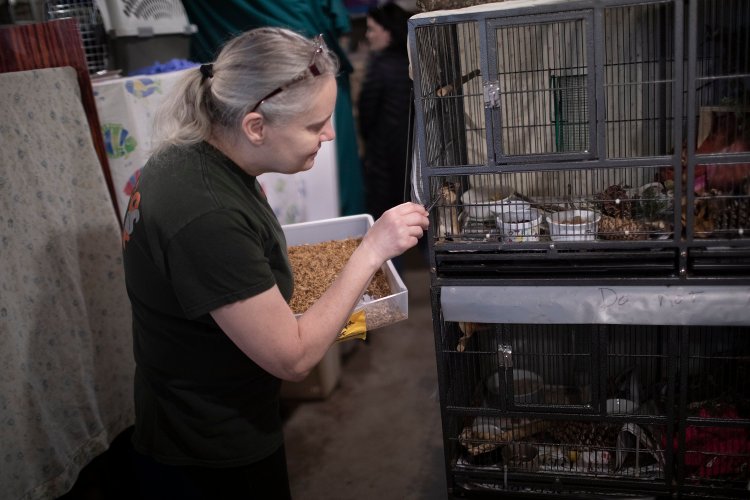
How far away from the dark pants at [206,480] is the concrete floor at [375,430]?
110 centimetres

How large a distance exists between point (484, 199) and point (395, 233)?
0.66m

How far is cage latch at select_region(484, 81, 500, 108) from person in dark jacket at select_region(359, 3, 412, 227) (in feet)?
6.29

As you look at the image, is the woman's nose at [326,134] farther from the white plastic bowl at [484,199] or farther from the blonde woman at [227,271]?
the white plastic bowl at [484,199]

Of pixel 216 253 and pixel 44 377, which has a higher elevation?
pixel 216 253

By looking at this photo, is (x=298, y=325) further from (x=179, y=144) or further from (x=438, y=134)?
(x=438, y=134)

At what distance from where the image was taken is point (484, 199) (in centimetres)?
207

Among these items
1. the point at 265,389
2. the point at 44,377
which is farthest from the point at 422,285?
the point at 265,389

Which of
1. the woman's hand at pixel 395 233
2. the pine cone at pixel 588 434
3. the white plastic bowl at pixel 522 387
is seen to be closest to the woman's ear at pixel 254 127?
the woman's hand at pixel 395 233

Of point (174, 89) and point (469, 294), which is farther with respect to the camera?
point (469, 294)

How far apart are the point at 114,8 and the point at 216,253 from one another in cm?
163

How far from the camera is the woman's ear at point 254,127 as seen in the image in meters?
1.32

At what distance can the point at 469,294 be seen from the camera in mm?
1952

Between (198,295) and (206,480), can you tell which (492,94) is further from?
(206,480)

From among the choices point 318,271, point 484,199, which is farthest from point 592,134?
point 318,271
